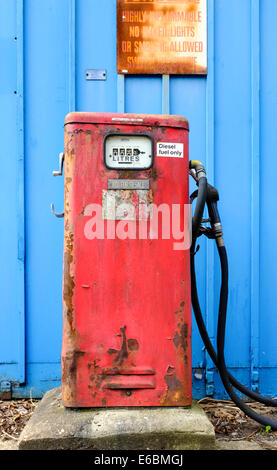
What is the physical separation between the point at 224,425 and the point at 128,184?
59.9 inches

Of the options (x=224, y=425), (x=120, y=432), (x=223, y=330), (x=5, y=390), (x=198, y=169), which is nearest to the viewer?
(x=120, y=432)

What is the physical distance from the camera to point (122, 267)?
6.05ft

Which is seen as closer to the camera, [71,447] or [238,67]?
[71,447]

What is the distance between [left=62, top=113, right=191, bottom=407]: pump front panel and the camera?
182 centimetres

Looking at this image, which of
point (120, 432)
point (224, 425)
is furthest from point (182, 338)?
point (224, 425)

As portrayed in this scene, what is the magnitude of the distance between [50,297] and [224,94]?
1811mm

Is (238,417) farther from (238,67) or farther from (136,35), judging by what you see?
(136,35)

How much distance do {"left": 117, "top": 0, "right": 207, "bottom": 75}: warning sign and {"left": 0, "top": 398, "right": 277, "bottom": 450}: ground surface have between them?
7.21 feet

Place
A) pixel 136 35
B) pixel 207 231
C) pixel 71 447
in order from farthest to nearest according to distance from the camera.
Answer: pixel 136 35, pixel 207 231, pixel 71 447

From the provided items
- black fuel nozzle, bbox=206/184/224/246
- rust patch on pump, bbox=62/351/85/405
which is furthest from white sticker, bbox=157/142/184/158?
rust patch on pump, bbox=62/351/85/405

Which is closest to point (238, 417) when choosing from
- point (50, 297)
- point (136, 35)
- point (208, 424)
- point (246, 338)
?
point (246, 338)

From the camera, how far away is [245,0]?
2674 mm

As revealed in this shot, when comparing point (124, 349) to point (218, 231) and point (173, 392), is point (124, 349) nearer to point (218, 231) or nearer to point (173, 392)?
point (173, 392)

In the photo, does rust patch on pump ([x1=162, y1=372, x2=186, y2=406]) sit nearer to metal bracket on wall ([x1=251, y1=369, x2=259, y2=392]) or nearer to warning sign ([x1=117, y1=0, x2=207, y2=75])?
metal bracket on wall ([x1=251, y1=369, x2=259, y2=392])
